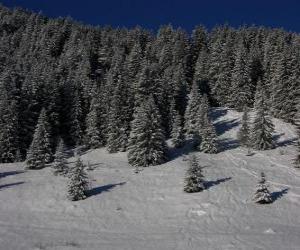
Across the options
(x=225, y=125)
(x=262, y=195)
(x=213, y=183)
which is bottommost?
(x=262, y=195)

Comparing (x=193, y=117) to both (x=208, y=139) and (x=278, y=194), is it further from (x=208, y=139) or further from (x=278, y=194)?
(x=278, y=194)

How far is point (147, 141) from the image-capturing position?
56.7m

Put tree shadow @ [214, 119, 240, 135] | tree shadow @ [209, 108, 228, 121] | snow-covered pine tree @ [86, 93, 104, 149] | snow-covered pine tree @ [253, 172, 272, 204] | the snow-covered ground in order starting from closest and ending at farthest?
the snow-covered ground, snow-covered pine tree @ [253, 172, 272, 204], snow-covered pine tree @ [86, 93, 104, 149], tree shadow @ [214, 119, 240, 135], tree shadow @ [209, 108, 228, 121]

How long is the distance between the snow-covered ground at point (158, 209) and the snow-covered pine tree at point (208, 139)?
142cm

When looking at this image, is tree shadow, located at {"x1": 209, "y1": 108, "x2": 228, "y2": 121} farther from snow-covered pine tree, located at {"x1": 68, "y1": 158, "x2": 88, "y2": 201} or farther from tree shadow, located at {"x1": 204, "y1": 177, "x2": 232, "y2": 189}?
snow-covered pine tree, located at {"x1": 68, "y1": 158, "x2": 88, "y2": 201}

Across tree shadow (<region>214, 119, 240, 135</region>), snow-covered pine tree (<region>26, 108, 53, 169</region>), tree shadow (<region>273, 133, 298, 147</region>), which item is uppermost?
tree shadow (<region>214, 119, 240, 135</region>)

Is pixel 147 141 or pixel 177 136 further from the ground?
pixel 177 136

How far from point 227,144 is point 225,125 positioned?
923 centimetres

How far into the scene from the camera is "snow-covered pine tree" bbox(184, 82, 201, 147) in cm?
6431

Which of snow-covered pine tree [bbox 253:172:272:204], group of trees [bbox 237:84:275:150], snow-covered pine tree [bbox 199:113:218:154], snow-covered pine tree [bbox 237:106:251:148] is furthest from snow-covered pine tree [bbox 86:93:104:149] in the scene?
snow-covered pine tree [bbox 253:172:272:204]

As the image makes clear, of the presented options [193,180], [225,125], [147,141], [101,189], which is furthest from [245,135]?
[101,189]

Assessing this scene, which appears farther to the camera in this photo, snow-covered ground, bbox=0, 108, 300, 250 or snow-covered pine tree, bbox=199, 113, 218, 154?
snow-covered pine tree, bbox=199, 113, 218, 154

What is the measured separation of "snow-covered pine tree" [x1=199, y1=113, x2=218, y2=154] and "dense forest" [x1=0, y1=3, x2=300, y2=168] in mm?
133

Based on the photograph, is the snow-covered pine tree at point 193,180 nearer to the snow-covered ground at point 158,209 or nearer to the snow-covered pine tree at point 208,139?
the snow-covered ground at point 158,209
